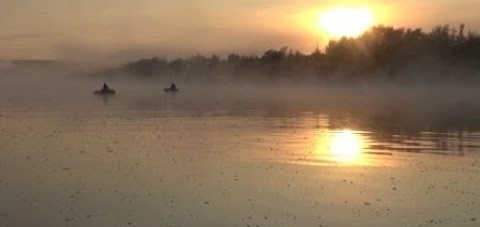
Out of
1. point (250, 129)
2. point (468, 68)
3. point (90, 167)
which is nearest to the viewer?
point (90, 167)

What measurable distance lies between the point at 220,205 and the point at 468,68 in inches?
4774

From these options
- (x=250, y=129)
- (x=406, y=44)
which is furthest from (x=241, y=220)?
(x=406, y=44)

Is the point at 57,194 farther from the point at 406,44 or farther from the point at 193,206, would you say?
the point at 406,44

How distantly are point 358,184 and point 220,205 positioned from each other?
4.19m

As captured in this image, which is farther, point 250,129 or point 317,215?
point 250,129

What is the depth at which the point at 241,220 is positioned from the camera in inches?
532

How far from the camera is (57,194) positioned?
1611cm

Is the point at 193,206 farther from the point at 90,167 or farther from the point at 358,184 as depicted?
the point at 90,167

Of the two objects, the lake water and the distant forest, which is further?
the distant forest

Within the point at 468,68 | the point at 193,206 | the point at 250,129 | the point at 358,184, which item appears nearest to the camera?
the point at 193,206

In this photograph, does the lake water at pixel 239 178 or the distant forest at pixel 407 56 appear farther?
the distant forest at pixel 407 56

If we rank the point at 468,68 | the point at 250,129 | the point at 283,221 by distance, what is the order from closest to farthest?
1. the point at 283,221
2. the point at 250,129
3. the point at 468,68

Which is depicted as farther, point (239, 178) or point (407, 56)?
point (407, 56)

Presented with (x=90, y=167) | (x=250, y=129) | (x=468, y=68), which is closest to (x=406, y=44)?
(x=468, y=68)
